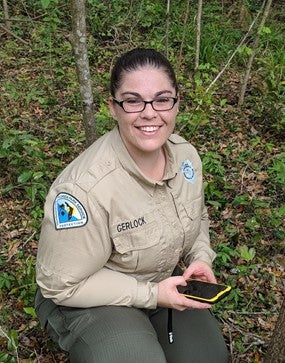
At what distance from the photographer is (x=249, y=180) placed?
433cm

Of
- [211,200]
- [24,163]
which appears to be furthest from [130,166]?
[24,163]

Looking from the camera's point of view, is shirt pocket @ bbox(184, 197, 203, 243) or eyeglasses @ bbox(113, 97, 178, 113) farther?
shirt pocket @ bbox(184, 197, 203, 243)

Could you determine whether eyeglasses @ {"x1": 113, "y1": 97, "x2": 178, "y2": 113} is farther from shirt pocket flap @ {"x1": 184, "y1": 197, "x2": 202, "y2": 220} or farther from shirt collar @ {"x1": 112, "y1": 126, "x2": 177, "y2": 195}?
shirt pocket flap @ {"x1": 184, "y1": 197, "x2": 202, "y2": 220}

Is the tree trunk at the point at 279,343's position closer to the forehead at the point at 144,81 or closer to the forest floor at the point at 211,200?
the forest floor at the point at 211,200

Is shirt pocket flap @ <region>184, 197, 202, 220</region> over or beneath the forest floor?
over

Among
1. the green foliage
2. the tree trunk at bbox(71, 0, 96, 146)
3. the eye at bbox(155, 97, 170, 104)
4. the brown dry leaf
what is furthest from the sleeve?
the green foliage

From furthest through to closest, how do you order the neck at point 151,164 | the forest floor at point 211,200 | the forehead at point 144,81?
1. the forest floor at point 211,200
2. the neck at point 151,164
3. the forehead at point 144,81

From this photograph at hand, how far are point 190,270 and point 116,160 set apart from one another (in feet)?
2.17

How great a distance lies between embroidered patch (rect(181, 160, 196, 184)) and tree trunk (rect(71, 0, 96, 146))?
4.24 feet

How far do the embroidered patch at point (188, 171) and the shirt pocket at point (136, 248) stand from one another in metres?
0.38

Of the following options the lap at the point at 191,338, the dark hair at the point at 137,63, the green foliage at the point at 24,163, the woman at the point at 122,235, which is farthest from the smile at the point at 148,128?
the green foliage at the point at 24,163

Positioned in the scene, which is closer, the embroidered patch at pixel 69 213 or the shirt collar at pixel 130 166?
the embroidered patch at pixel 69 213

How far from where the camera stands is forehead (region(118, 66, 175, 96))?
82.0 inches

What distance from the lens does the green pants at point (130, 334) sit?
2023 millimetres
